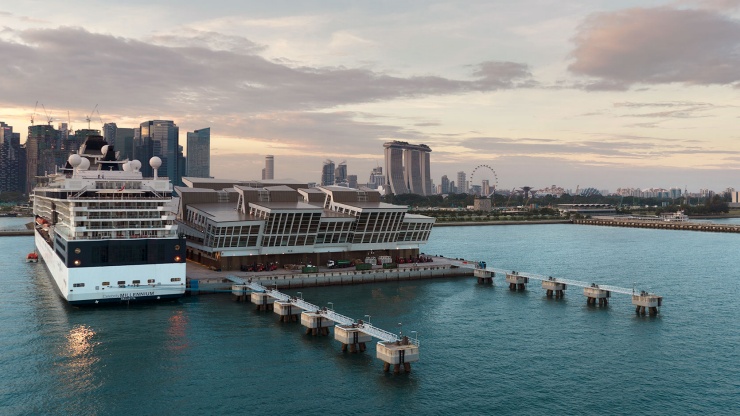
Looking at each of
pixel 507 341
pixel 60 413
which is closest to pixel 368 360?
pixel 507 341

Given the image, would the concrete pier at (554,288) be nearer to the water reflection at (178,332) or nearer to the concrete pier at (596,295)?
the concrete pier at (596,295)

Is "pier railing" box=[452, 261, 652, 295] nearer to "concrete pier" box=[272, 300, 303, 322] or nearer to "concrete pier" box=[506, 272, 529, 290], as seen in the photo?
"concrete pier" box=[506, 272, 529, 290]

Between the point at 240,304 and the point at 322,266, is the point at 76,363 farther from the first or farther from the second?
the point at 322,266

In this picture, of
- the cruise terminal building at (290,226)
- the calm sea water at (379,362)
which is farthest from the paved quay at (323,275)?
the cruise terminal building at (290,226)

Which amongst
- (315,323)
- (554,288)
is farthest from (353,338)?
(554,288)

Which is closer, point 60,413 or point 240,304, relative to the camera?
point 60,413

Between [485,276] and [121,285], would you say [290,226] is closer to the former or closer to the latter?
[121,285]
